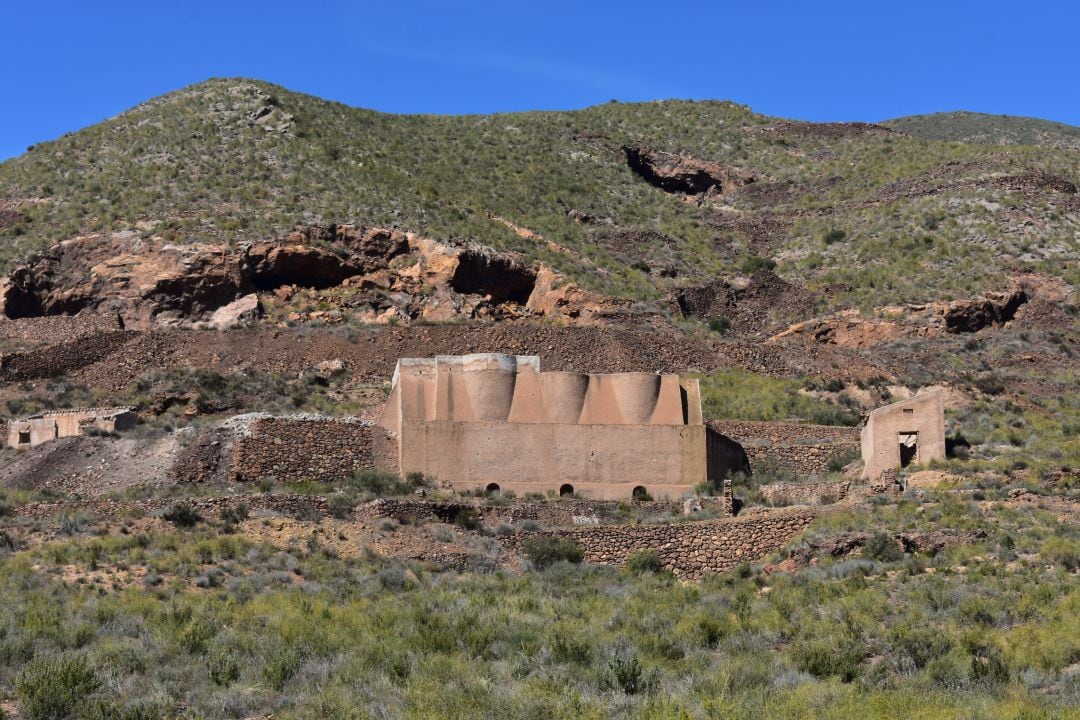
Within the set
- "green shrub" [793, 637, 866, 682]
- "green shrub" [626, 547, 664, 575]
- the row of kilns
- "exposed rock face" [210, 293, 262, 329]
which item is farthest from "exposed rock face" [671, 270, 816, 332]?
"green shrub" [793, 637, 866, 682]

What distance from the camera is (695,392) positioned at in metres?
35.9

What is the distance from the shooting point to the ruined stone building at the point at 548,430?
109ft

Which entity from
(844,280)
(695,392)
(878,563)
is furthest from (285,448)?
(844,280)

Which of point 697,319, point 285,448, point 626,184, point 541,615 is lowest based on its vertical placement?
point 541,615

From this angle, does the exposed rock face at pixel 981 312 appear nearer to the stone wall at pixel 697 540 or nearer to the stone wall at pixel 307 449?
the stone wall at pixel 697 540

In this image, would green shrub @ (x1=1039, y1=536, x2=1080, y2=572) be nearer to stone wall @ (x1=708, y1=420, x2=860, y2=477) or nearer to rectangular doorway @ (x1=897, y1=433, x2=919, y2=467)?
rectangular doorway @ (x1=897, y1=433, x2=919, y2=467)

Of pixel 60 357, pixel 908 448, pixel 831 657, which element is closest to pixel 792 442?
pixel 908 448

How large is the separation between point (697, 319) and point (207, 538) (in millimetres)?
30241

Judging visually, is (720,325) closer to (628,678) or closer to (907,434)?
(907,434)

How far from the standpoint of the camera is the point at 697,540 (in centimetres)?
2811

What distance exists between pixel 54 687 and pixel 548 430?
18000mm

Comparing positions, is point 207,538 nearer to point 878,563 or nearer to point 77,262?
point 878,563

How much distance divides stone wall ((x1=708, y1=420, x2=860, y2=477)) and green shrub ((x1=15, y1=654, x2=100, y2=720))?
2160cm

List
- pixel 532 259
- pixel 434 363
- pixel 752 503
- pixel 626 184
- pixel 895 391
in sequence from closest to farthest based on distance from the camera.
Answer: pixel 752 503
pixel 434 363
pixel 895 391
pixel 532 259
pixel 626 184
